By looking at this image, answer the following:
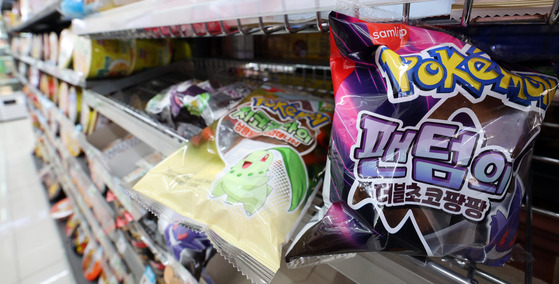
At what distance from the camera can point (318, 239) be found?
14.2 inches

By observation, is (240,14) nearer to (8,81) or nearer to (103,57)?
(103,57)

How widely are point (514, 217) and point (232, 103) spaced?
64 centimetres

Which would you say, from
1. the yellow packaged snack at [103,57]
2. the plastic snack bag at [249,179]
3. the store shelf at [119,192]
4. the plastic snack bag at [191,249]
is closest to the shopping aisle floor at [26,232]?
the store shelf at [119,192]

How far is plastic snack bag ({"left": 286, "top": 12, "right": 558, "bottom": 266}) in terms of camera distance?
32 centimetres

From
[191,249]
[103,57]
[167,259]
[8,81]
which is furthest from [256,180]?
[8,81]

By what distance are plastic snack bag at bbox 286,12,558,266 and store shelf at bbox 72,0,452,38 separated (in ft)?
0.13

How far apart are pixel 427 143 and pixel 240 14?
0.34 meters

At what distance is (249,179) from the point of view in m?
0.49

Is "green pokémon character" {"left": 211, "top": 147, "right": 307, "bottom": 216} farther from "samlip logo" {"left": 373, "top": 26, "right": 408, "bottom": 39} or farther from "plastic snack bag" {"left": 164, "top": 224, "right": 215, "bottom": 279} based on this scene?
"plastic snack bag" {"left": 164, "top": 224, "right": 215, "bottom": 279}

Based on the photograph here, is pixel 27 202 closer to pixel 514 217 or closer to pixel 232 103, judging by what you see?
pixel 232 103

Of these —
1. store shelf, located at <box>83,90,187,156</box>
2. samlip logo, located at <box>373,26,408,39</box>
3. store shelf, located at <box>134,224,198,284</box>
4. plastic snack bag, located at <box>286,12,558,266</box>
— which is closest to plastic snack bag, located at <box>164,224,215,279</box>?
store shelf, located at <box>134,224,198,284</box>

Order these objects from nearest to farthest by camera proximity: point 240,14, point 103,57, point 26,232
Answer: point 240,14
point 103,57
point 26,232

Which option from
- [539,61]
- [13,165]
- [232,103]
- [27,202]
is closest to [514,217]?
[539,61]

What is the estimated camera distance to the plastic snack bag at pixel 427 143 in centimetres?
32
